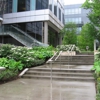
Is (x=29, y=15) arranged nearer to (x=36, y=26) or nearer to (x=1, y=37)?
(x=36, y=26)

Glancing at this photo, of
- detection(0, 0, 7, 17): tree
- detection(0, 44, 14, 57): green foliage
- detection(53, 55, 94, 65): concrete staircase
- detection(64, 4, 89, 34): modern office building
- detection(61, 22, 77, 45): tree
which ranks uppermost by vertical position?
detection(64, 4, 89, 34): modern office building

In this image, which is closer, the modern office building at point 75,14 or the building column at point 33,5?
the building column at point 33,5

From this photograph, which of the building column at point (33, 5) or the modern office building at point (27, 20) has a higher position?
the building column at point (33, 5)

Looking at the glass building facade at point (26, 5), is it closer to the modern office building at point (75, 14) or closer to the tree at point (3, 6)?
the tree at point (3, 6)

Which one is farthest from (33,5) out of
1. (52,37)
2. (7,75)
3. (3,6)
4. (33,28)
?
(7,75)

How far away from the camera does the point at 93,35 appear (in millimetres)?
20234

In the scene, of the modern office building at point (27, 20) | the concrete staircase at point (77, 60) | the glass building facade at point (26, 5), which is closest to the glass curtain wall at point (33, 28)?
the modern office building at point (27, 20)

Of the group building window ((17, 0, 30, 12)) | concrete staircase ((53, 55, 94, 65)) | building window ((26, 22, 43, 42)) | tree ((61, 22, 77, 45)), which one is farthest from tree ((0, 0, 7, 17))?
concrete staircase ((53, 55, 94, 65))

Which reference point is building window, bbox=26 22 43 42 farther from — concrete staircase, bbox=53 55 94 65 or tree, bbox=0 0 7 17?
concrete staircase, bbox=53 55 94 65

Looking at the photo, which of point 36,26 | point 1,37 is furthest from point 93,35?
point 1,37

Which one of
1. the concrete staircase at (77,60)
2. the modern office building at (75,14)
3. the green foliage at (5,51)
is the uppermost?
the modern office building at (75,14)

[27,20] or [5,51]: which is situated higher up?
[27,20]

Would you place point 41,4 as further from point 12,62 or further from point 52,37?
point 12,62

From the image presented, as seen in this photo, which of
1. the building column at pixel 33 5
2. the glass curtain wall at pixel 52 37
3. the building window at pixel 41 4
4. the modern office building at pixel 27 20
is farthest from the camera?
the glass curtain wall at pixel 52 37
